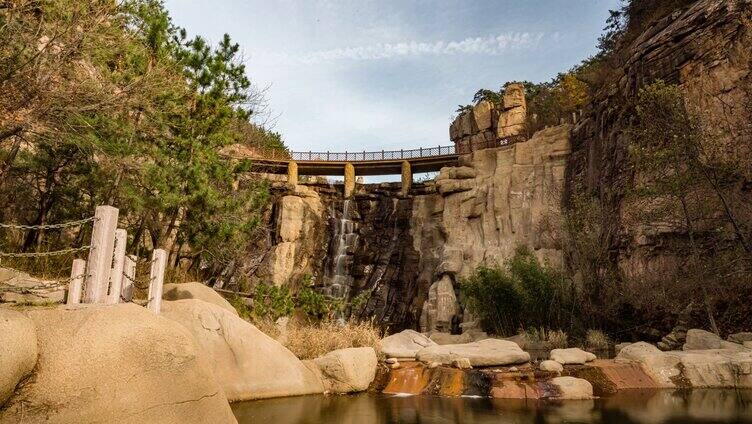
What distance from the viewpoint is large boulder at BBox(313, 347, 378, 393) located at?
931 cm

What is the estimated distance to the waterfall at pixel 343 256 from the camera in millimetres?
27442

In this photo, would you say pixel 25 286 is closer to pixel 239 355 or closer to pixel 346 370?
pixel 239 355

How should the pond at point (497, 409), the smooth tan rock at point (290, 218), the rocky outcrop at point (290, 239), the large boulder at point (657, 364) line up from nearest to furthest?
the pond at point (497, 409) → the large boulder at point (657, 364) → the rocky outcrop at point (290, 239) → the smooth tan rock at point (290, 218)

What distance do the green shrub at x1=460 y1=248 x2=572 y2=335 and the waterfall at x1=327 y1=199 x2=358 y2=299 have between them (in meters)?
9.94

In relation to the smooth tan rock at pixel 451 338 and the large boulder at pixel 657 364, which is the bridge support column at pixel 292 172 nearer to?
the smooth tan rock at pixel 451 338

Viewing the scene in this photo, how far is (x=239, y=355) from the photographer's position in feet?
26.9

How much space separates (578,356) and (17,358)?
10.4 metres

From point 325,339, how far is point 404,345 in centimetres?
253

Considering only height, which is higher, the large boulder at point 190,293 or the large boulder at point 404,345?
the large boulder at point 190,293

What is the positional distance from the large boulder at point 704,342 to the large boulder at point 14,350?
13896 millimetres

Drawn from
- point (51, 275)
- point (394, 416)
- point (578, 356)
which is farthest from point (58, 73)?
point (578, 356)

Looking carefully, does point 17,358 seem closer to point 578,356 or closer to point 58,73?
point 58,73

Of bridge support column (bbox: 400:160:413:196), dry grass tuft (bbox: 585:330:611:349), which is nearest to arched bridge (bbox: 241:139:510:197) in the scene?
bridge support column (bbox: 400:160:413:196)

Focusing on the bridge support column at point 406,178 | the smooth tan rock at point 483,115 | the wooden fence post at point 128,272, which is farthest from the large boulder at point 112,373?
the smooth tan rock at point 483,115
